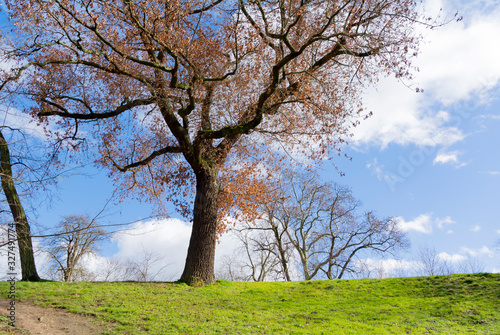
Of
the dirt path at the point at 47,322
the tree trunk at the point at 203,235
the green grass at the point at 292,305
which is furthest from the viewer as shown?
the tree trunk at the point at 203,235

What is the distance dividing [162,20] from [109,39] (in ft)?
5.71

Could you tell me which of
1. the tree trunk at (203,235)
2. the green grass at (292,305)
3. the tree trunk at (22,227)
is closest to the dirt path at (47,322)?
the green grass at (292,305)

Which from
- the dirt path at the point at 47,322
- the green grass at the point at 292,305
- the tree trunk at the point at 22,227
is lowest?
the dirt path at the point at 47,322

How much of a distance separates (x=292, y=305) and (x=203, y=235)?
3635 millimetres

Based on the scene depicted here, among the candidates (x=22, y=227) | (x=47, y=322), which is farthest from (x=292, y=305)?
(x=22, y=227)

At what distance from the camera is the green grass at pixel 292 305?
7.62m

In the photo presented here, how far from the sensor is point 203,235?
448 inches

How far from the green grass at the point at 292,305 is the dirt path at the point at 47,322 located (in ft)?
0.90

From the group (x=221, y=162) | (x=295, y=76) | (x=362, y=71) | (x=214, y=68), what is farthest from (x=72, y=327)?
(x=362, y=71)

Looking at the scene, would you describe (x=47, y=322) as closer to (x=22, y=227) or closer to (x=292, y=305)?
(x=22, y=227)

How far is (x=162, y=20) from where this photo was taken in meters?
9.11

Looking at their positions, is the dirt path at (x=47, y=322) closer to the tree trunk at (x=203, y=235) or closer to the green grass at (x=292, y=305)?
the green grass at (x=292, y=305)

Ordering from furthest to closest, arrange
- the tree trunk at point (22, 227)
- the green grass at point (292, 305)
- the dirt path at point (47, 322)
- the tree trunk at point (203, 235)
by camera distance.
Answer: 1. the tree trunk at point (203, 235)
2. the tree trunk at point (22, 227)
3. the green grass at point (292, 305)
4. the dirt path at point (47, 322)

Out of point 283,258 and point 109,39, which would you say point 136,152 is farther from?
point 283,258
